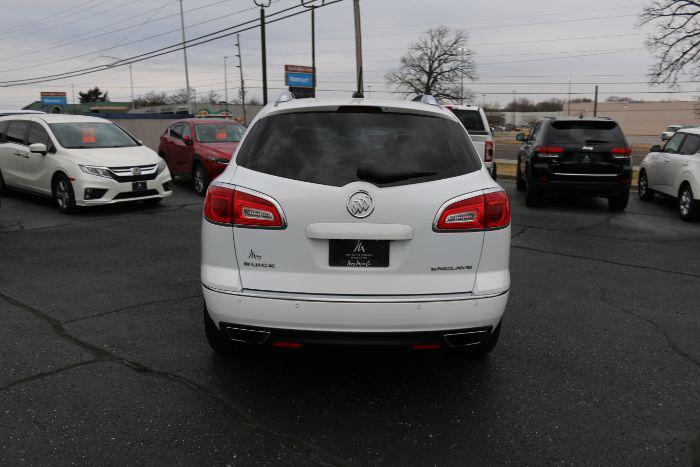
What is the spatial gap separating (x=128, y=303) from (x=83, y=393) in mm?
1896

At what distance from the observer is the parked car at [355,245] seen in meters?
3.14

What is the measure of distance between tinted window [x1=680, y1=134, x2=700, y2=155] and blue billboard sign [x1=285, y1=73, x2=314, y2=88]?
167 feet

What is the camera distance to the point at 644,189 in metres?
12.9

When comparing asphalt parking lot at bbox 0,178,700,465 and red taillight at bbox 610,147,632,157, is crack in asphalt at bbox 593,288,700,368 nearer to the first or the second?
asphalt parking lot at bbox 0,178,700,465

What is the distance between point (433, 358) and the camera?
4234mm

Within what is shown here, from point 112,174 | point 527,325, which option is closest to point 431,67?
point 112,174

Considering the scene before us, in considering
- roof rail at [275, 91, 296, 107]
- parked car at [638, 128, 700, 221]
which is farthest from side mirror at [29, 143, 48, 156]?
parked car at [638, 128, 700, 221]

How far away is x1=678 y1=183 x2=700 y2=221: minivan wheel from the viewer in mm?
10016

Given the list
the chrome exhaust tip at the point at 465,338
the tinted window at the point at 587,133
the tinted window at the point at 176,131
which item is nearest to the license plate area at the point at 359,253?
the chrome exhaust tip at the point at 465,338

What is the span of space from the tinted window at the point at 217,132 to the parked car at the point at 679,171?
9239 millimetres

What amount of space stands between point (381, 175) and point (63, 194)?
928cm

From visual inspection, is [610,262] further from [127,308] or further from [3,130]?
[3,130]

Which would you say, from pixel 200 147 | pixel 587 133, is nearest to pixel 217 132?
pixel 200 147

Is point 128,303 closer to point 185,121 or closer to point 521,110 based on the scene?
point 185,121
